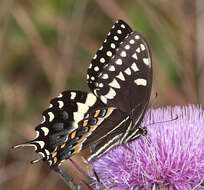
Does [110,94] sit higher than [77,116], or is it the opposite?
[110,94]

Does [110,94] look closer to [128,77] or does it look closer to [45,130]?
[128,77]

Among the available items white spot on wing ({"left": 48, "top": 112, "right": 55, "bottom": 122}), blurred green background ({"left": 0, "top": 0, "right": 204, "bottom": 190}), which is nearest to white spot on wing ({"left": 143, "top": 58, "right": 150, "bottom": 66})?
white spot on wing ({"left": 48, "top": 112, "right": 55, "bottom": 122})

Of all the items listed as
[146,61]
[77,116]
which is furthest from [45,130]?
[146,61]

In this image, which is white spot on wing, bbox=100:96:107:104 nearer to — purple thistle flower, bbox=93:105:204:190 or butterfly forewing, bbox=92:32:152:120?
butterfly forewing, bbox=92:32:152:120

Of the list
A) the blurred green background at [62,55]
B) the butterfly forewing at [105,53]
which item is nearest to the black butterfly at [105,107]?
the butterfly forewing at [105,53]

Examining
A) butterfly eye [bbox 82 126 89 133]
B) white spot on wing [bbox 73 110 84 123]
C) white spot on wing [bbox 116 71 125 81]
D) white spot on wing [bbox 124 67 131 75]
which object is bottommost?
butterfly eye [bbox 82 126 89 133]

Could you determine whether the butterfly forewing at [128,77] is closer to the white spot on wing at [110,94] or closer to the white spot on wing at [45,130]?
the white spot on wing at [110,94]
